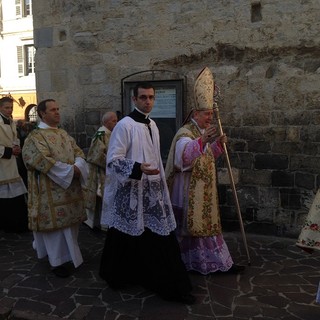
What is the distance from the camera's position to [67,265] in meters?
4.64

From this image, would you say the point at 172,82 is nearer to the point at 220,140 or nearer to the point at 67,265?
the point at 220,140

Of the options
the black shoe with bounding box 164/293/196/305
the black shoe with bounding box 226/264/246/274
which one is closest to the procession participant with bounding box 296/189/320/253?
the black shoe with bounding box 164/293/196/305

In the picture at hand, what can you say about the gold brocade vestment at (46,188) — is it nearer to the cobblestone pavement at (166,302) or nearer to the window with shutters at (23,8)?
the cobblestone pavement at (166,302)

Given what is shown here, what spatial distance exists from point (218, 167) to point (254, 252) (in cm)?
146

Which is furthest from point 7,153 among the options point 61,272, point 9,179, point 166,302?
point 166,302

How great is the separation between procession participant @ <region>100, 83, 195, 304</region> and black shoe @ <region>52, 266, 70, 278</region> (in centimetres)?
70

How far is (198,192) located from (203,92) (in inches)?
39.4

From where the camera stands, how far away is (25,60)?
967 inches

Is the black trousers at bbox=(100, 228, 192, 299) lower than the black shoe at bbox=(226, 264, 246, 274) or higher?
higher

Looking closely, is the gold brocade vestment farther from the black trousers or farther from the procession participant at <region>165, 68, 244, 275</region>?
the procession participant at <region>165, 68, 244, 275</region>

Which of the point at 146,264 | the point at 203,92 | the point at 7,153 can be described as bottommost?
the point at 146,264

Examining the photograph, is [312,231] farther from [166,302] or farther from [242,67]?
[242,67]

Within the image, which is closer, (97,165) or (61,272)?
(61,272)

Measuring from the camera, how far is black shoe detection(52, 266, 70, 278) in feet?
14.1
